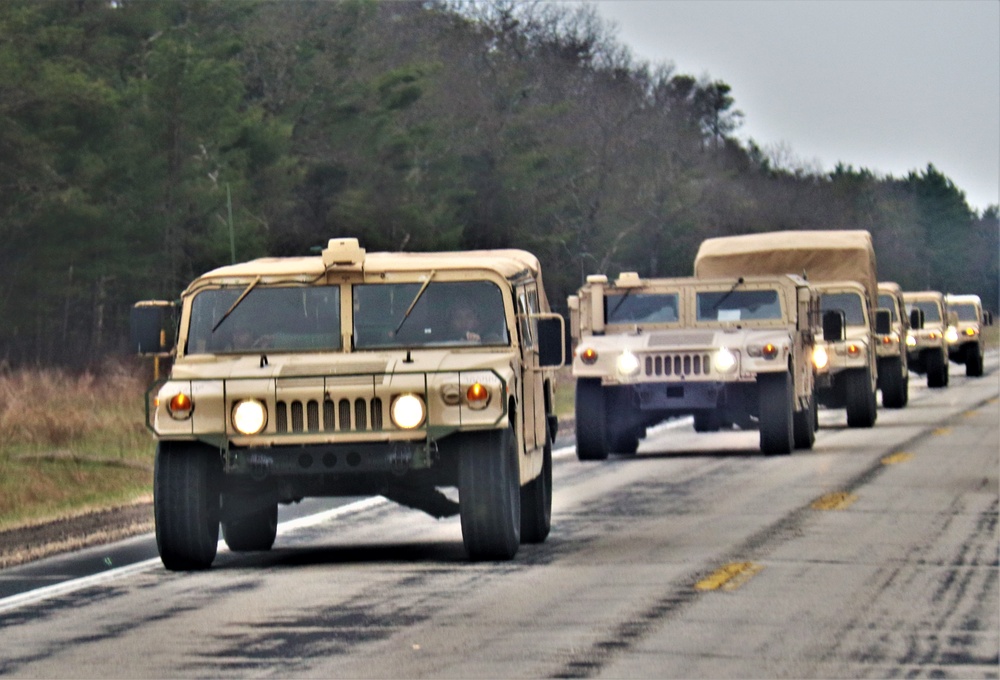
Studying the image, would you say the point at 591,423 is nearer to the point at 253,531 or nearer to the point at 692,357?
the point at 692,357

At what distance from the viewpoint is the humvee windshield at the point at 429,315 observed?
12531mm

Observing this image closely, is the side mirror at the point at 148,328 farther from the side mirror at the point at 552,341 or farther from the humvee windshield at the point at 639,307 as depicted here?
the humvee windshield at the point at 639,307

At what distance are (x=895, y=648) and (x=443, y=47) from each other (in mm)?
71232

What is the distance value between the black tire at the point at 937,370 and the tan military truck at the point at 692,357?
58.4 feet

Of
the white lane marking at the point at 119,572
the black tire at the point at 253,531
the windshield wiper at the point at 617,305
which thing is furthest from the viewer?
the windshield wiper at the point at 617,305

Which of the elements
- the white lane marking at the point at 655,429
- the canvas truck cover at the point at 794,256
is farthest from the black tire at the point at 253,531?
the canvas truck cover at the point at 794,256

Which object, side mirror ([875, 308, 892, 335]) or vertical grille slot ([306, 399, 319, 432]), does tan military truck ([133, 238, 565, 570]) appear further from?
side mirror ([875, 308, 892, 335])

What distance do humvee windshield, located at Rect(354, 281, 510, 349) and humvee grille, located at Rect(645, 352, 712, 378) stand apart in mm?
9206

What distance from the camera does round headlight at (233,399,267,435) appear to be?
11.7 m

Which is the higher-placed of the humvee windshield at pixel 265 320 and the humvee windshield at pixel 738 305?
the humvee windshield at pixel 738 305

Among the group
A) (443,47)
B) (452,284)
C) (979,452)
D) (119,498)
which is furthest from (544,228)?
(452,284)

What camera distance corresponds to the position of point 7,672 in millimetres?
8688

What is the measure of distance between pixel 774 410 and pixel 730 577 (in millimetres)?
10482

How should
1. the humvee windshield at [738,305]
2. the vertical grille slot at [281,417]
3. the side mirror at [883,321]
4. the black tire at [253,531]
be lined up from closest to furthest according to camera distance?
the vertical grille slot at [281,417]
the black tire at [253,531]
the humvee windshield at [738,305]
the side mirror at [883,321]
